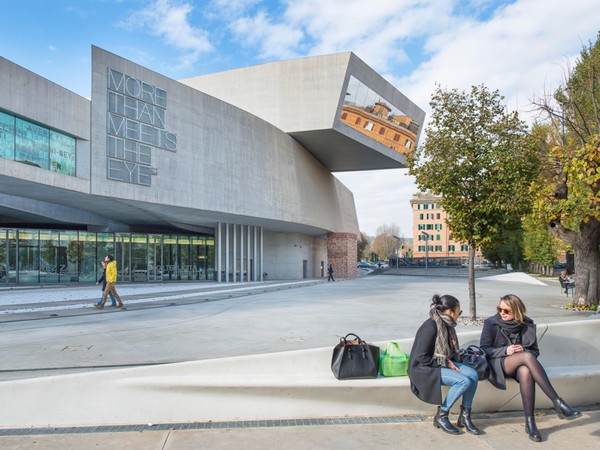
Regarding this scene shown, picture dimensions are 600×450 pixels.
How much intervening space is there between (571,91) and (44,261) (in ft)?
95.3

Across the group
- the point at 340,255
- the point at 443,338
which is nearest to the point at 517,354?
the point at 443,338

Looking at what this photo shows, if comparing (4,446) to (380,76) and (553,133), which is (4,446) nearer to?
(553,133)

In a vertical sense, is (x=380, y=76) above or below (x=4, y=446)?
above

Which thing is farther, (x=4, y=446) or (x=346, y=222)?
(x=346, y=222)

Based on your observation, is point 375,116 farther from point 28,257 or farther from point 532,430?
point 532,430

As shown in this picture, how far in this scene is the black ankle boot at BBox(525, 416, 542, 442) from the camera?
450 cm

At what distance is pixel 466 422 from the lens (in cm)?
477

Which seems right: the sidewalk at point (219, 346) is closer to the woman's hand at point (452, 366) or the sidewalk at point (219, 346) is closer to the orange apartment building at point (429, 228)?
the woman's hand at point (452, 366)

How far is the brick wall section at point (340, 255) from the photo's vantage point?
4622 centimetres

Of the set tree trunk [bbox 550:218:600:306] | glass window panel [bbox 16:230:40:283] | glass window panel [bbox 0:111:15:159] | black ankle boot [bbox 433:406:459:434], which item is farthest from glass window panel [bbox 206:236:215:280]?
black ankle boot [bbox 433:406:459:434]

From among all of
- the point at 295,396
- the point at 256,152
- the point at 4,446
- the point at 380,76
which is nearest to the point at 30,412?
the point at 4,446

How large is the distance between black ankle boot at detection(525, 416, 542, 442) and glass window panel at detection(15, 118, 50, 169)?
19.4 m

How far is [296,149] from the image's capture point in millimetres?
35812

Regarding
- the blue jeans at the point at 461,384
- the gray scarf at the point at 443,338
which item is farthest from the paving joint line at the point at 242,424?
the gray scarf at the point at 443,338
